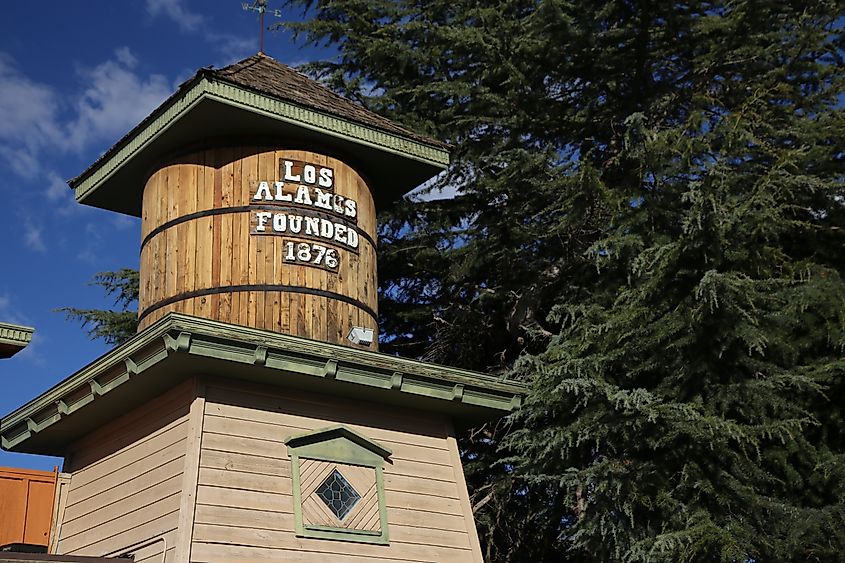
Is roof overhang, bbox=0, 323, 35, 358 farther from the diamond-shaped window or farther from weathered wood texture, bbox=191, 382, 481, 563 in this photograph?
the diamond-shaped window

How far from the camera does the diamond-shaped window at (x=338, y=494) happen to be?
9.52m

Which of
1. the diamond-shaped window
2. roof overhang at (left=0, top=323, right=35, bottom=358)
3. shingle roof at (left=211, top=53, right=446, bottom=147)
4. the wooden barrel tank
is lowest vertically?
the diamond-shaped window

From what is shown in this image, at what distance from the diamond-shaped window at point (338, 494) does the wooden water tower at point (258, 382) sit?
12 millimetres

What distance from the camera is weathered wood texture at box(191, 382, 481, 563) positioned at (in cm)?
880

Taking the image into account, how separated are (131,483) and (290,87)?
421 centimetres

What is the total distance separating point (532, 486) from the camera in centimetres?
1447

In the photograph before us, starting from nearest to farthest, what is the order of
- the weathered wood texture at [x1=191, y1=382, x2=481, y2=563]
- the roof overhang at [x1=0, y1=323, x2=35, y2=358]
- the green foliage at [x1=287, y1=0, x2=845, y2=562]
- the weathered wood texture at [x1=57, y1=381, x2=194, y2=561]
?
the weathered wood texture at [x1=191, y1=382, x2=481, y2=563]
the weathered wood texture at [x1=57, y1=381, x2=194, y2=561]
the roof overhang at [x1=0, y1=323, x2=35, y2=358]
the green foliage at [x1=287, y1=0, x2=845, y2=562]

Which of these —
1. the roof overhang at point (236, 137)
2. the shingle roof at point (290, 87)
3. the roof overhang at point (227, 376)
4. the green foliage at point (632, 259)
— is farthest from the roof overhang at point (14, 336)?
the green foliage at point (632, 259)

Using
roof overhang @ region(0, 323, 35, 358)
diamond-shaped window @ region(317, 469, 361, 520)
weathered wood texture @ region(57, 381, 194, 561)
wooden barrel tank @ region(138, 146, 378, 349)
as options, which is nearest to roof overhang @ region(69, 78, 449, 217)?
wooden barrel tank @ region(138, 146, 378, 349)

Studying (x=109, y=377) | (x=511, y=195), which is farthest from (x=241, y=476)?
(x=511, y=195)

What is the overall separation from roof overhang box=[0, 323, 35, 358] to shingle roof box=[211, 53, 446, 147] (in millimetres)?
2814

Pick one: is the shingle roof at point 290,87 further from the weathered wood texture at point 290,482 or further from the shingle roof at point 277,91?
the weathered wood texture at point 290,482

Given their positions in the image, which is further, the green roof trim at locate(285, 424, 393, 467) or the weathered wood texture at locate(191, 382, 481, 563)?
the green roof trim at locate(285, 424, 393, 467)

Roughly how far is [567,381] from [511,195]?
13.1ft
